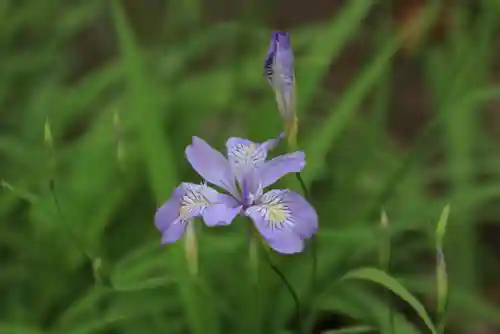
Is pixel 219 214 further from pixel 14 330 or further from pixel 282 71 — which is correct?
pixel 14 330

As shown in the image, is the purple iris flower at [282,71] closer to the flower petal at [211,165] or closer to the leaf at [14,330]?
the flower petal at [211,165]

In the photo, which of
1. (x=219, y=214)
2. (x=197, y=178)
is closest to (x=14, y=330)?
(x=197, y=178)

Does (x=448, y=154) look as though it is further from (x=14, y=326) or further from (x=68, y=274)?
(x=14, y=326)

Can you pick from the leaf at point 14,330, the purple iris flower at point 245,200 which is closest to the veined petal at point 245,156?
the purple iris flower at point 245,200

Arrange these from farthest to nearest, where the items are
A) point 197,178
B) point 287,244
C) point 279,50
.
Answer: point 197,178, point 279,50, point 287,244

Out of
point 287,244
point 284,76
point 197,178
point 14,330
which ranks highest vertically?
point 284,76

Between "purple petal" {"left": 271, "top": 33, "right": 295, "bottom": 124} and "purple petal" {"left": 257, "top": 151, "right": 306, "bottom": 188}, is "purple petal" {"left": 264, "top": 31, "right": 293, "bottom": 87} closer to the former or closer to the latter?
"purple petal" {"left": 271, "top": 33, "right": 295, "bottom": 124}
